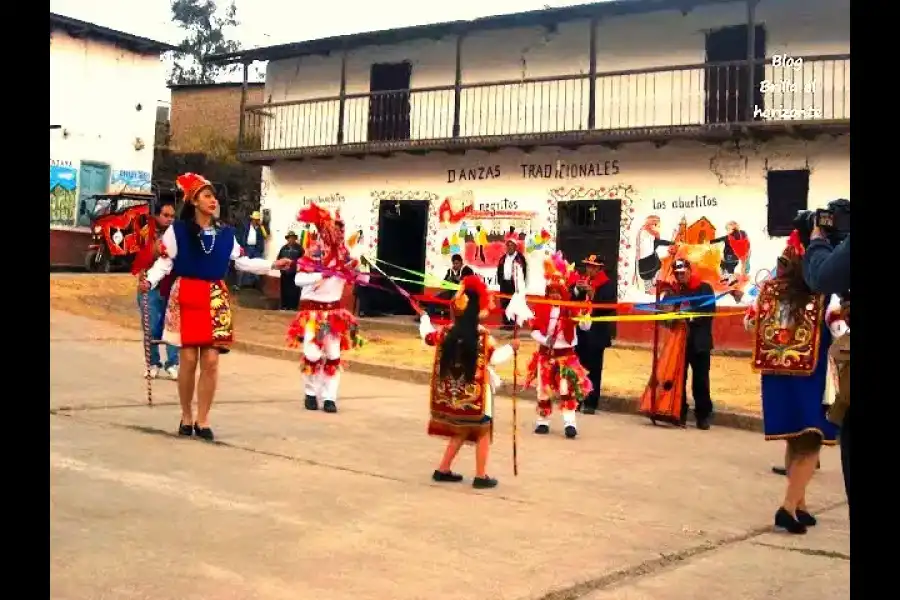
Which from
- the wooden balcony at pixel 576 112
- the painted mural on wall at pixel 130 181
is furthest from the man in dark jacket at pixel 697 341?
the painted mural on wall at pixel 130 181

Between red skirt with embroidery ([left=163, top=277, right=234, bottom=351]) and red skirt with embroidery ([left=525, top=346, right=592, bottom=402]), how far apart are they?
122 inches

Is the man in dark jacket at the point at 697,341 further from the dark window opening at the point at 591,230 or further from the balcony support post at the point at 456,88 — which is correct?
the balcony support post at the point at 456,88

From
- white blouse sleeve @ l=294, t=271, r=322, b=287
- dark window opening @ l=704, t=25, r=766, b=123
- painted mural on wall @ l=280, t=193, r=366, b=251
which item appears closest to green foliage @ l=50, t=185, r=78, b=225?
painted mural on wall @ l=280, t=193, r=366, b=251

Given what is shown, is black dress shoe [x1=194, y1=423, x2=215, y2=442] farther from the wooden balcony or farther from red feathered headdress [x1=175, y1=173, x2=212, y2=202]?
the wooden balcony

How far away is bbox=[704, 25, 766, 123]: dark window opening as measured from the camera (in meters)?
18.0

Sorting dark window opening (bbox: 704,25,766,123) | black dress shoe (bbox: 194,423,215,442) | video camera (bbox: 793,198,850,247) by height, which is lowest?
black dress shoe (bbox: 194,423,215,442)

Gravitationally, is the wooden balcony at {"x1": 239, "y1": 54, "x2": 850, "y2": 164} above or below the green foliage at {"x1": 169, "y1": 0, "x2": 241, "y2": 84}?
below

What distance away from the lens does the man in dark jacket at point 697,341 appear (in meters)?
10.5

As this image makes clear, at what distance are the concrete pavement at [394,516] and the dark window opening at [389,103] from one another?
46.8 feet

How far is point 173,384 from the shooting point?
10.8 m

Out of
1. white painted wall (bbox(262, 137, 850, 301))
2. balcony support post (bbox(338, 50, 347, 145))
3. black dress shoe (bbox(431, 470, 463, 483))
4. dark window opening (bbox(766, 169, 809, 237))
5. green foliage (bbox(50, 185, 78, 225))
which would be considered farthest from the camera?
green foliage (bbox(50, 185, 78, 225))
